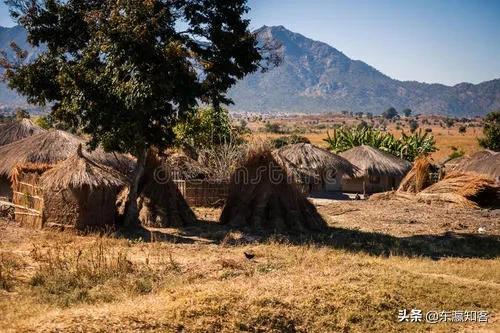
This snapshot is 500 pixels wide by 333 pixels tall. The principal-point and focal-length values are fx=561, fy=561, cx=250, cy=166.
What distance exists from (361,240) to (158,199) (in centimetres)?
566

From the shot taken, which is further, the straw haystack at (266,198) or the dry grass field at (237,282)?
the straw haystack at (266,198)

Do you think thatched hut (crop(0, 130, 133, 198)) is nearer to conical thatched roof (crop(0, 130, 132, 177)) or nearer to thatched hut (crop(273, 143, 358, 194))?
conical thatched roof (crop(0, 130, 132, 177))

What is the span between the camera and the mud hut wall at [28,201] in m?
14.2

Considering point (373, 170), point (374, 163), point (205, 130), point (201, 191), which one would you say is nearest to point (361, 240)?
point (201, 191)

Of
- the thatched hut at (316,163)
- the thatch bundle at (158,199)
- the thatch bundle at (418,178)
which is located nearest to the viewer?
the thatch bundle at (158,199)

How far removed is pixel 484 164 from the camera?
2734cm

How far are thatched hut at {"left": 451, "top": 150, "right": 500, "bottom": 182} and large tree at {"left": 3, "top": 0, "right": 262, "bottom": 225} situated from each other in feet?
52.1

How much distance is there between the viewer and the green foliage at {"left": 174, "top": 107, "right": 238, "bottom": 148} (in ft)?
89.0

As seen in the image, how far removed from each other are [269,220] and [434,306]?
286 inches

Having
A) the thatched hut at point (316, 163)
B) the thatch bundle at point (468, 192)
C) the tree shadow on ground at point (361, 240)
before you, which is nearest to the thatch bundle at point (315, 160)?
the thatched hut at point (316, 163)

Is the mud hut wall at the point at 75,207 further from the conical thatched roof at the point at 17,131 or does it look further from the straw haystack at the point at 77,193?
the conical thatched roof at the point at 17,131

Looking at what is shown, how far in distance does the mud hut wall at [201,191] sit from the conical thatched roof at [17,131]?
8.03 meters

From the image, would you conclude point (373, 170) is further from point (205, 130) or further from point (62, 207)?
point (62, 207)


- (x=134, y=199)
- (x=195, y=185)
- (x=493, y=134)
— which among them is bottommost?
(x=134, y=199)
